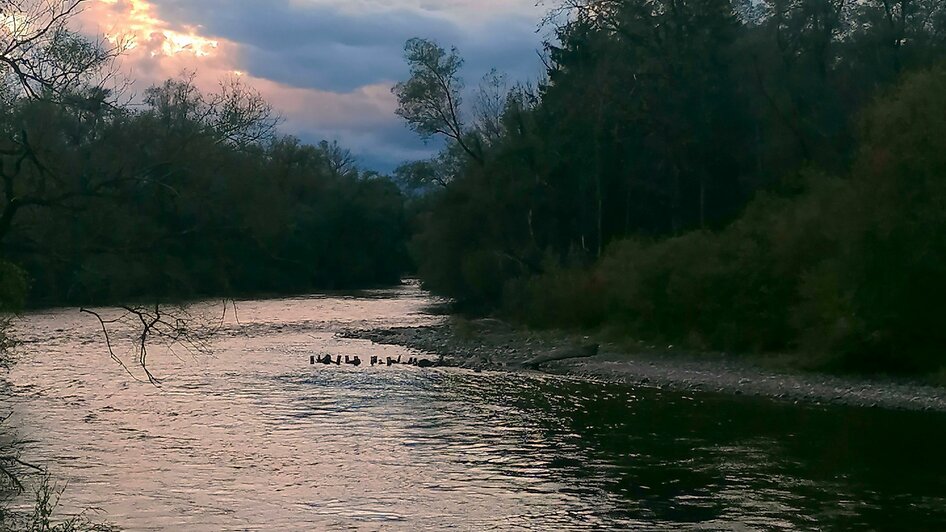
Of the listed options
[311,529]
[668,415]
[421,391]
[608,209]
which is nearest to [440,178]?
[608,209]

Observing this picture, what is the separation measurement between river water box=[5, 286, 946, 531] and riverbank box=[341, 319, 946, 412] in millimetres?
1550

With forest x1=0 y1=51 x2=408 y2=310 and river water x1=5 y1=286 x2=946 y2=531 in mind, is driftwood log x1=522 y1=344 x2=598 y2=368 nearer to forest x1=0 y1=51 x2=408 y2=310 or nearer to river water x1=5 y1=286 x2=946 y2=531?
river water x1=5 y1=286 x2=946 y2=531

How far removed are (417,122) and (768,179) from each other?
814 inches

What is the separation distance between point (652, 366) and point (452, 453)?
14757mm

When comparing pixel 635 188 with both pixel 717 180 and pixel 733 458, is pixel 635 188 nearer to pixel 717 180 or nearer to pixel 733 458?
pixel 717 180

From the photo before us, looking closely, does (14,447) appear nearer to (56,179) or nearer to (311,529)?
(311,529)

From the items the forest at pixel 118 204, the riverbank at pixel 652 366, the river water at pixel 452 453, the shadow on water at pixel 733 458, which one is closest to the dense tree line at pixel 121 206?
the forest at pixel 118 204

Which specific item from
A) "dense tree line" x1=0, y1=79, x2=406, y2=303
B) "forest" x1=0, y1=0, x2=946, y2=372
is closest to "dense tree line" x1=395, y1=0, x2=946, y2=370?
"forest" x1=0, y1=0, x2=946, y2=372

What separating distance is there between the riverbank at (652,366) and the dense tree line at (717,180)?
135cm

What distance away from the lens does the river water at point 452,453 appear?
1694cm

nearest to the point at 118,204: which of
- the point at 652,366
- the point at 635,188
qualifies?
the point at 652,366

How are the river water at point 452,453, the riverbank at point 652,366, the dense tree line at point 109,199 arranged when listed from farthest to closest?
1. the riverbank at point 652,366
2. the river water at point 452,453
3. the dense tree line at point 109,199

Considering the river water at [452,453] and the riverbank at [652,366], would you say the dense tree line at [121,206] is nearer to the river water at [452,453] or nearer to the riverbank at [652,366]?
the river water at [452,453]

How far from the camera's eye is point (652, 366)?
35250 mm
